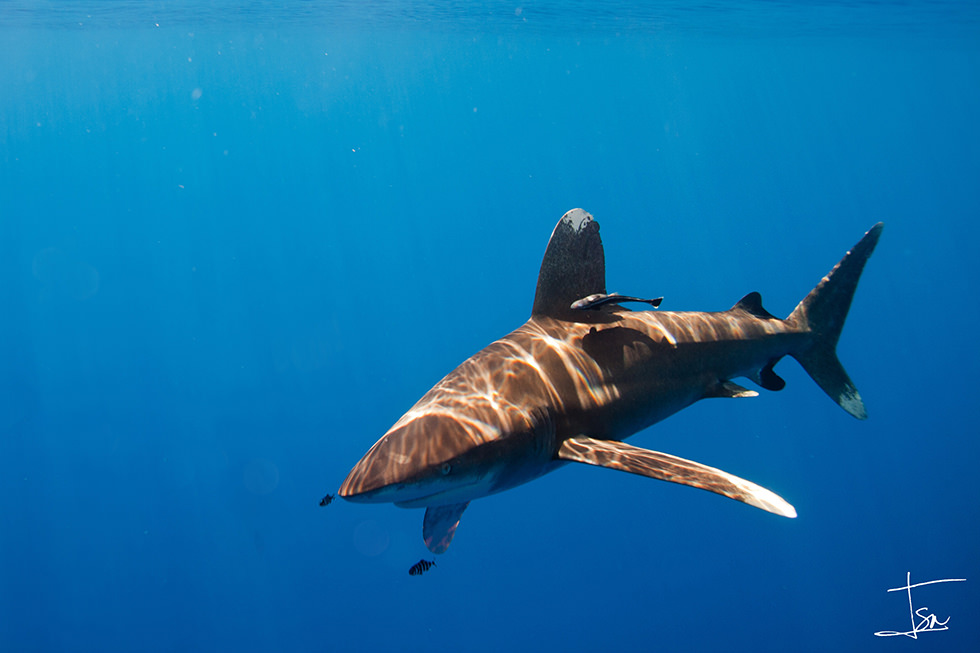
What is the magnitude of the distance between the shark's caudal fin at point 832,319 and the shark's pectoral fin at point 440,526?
3.55m

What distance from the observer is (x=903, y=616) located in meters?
18.8

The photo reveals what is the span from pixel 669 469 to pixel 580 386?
87 centimetres

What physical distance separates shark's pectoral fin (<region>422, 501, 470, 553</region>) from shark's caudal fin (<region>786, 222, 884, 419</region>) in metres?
3.55

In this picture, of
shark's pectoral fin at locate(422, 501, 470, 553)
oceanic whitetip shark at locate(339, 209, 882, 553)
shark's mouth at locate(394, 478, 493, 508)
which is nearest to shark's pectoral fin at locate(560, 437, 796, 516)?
oceanic whitetip shark at locate(339, 209, 882, 553)

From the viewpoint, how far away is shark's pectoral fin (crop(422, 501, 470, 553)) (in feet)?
13.6

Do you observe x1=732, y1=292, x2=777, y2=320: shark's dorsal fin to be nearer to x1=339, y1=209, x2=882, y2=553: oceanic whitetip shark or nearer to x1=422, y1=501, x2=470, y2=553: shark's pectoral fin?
Answer: x1=339, y1=209, x2=882, y2=553: oceanic whitetip shark

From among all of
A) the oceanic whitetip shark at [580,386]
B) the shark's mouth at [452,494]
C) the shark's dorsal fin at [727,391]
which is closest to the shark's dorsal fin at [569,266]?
the oceanic whitetip shark at [580,386]

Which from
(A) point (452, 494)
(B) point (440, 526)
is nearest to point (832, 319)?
(B) point (440, 526)

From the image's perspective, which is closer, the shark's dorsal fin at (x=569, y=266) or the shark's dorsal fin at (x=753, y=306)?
the shark's dorsal fin at (x=569, y=266)

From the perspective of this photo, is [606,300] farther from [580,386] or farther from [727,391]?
[727,391]

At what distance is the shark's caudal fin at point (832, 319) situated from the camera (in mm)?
5324

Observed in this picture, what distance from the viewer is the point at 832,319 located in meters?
5.49

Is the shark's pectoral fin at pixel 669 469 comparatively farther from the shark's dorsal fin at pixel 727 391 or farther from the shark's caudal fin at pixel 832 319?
the shark's caudal fin at pixel 832 319

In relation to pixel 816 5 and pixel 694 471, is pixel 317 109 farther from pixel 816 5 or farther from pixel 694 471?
pixel 694 471
